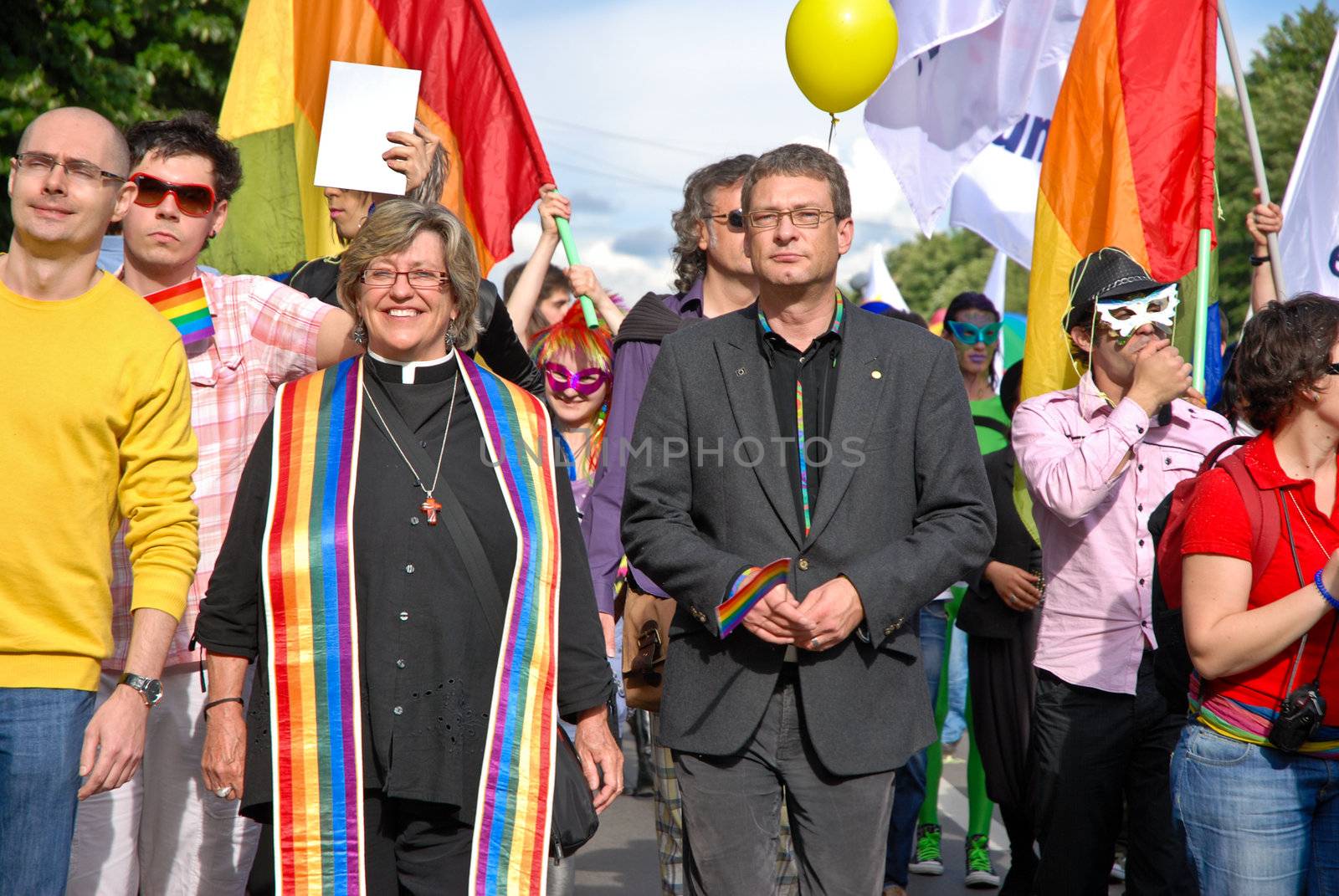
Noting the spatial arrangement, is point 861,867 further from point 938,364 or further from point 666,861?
point 938,364

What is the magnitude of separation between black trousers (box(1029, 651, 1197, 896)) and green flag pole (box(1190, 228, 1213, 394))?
140cm

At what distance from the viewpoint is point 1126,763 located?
4871mm

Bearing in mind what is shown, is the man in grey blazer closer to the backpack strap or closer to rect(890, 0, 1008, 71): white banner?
the backpack strap

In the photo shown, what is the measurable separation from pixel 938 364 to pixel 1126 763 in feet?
5.51

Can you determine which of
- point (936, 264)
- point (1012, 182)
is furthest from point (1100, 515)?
point (936, 264)

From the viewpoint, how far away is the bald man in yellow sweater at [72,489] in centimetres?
330

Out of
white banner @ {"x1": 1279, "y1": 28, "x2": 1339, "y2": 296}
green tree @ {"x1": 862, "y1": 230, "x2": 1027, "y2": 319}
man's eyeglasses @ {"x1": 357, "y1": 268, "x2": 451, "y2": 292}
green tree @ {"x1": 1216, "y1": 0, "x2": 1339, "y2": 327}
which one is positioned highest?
green tree @ {"x1": 862, "y1": 230, "x2": 1027, "y2": 319}

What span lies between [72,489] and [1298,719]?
9.18 feet

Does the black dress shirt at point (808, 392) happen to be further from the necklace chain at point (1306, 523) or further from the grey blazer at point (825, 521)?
the necklace chain at point (1306, 523)

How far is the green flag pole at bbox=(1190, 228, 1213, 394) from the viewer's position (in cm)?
571

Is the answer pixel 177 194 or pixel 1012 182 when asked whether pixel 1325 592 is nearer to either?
pixel 177 194

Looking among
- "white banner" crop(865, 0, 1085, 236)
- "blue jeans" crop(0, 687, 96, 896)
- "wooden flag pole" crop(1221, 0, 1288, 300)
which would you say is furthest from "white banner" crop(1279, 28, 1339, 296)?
"blue jeans" crop(0, 687, 96, 896)

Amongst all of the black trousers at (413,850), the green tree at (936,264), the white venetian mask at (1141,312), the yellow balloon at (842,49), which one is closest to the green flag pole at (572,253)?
the yellow balloon at (842,49)

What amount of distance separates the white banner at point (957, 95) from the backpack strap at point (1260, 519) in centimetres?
401
